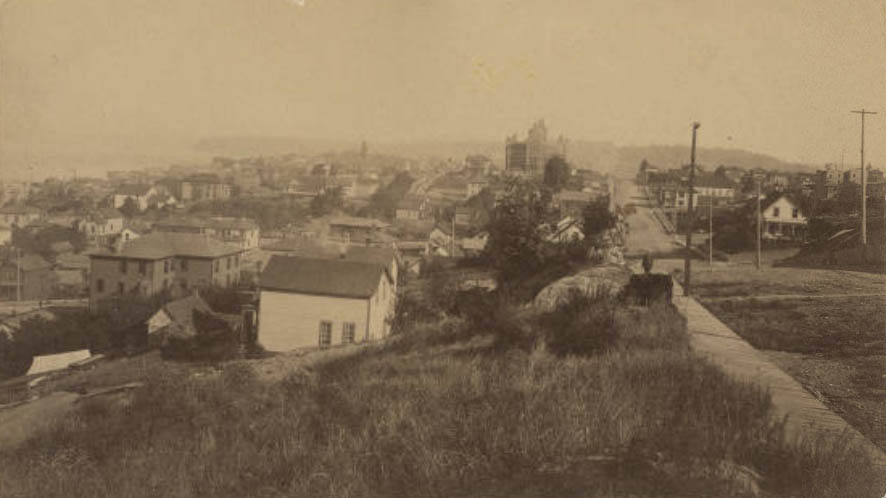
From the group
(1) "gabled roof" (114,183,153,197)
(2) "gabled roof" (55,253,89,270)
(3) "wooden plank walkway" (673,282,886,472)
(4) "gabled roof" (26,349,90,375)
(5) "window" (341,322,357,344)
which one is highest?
(1) "gabled roof" (114,183,153,197)

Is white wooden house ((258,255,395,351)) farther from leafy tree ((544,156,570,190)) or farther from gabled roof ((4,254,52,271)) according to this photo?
gabled roof ((4,254,52,271))

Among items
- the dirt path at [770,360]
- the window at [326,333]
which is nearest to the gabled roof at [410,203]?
the window at [326,333]

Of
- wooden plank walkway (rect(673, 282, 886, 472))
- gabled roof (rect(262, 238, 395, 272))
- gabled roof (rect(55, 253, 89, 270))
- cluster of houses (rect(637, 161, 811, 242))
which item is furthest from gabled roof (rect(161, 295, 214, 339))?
wooden plank walkway (rect(673, 282, 886, 472))

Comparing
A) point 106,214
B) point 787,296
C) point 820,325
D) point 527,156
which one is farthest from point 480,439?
point 106,214

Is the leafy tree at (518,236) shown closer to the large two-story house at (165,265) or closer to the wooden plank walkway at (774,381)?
the wooden plank walkway at (774,381)

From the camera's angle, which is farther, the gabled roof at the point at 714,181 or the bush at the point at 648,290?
the gabled roof at the point at 714,181
